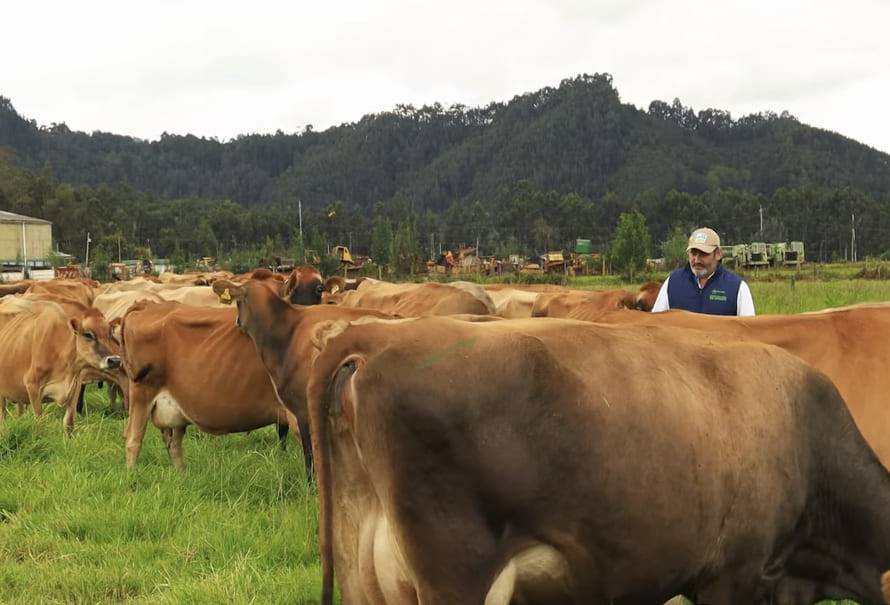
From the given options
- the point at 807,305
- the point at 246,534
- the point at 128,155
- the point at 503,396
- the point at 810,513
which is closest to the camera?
the point at 503,396

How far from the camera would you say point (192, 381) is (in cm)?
765

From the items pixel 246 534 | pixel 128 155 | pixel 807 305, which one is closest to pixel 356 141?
pixel 128 155

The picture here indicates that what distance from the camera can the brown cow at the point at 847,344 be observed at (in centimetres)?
416

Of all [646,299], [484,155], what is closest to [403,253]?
[646,299]

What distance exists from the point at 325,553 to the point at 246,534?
2.71m

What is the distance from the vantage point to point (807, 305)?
19.0 meters

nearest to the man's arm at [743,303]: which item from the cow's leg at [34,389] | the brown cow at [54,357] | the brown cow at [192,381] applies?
the brown cow at [192,381]

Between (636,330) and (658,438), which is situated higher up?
(636,330)

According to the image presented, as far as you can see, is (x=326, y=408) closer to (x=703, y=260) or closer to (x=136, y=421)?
(x=703, y=260)

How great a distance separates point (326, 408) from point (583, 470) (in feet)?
3.27

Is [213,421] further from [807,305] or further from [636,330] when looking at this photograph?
[807,305]

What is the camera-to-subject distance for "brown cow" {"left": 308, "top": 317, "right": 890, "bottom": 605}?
2.69m

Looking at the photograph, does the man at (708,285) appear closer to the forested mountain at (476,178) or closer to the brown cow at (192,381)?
the brown cow at (192,381)

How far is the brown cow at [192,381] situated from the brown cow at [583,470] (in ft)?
15.3
